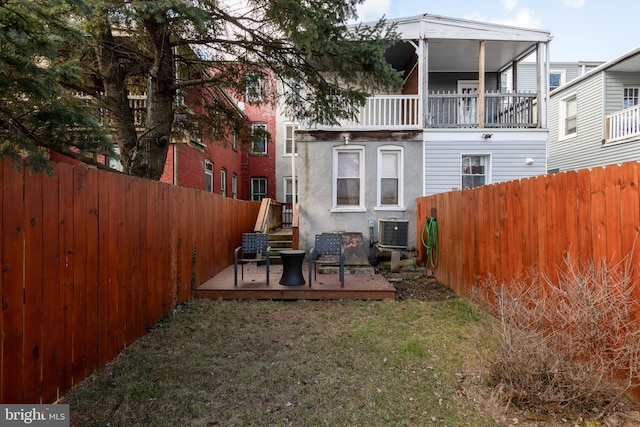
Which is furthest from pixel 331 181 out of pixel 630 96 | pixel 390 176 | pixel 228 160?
pixel 630 96

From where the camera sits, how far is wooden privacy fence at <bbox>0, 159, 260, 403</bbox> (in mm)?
2305

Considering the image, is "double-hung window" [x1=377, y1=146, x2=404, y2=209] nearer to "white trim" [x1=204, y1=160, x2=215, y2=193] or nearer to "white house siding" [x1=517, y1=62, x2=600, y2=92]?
"white trim" [x1=204, y1=160, x2=215, y2=193]

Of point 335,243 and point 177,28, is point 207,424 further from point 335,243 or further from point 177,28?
point 177,28

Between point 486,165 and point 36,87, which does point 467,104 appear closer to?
point 486,165

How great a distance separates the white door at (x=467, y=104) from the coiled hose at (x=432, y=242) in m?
3.91

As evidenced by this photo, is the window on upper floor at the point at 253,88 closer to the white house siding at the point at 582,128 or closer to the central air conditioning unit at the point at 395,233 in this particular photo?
the central air conditioning unit at the point at 395,233

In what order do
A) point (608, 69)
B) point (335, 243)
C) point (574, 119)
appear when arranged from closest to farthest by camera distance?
point (335, 243) → point (608, 69) → point (574, 119)

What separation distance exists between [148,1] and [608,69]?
49.0 feet

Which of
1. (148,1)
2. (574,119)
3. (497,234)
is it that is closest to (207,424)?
(497,234)

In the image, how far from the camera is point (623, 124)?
12.2m

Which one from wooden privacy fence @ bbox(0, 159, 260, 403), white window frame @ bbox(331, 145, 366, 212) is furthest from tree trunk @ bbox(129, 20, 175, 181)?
white window frame @ bbox(331, 145, 366, 212)

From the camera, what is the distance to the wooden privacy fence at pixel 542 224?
2.77 metres

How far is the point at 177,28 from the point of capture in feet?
19.1

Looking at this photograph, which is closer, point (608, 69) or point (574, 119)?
point (608, 69)
